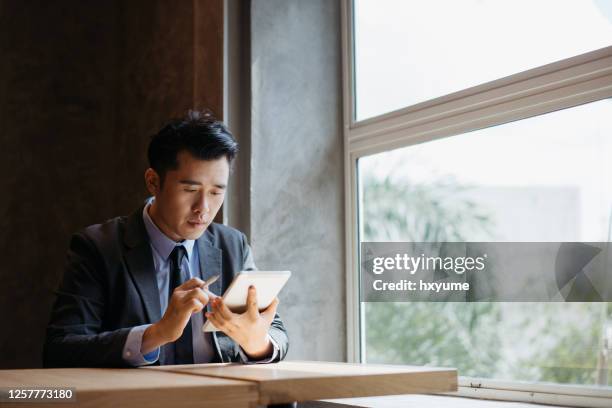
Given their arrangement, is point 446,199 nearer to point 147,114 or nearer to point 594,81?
point 594,81

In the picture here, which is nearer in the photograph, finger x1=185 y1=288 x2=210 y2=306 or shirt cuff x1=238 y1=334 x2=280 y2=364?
finger x1=185 y1=288 x2=210 y2=306

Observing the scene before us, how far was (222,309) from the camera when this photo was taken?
198cm

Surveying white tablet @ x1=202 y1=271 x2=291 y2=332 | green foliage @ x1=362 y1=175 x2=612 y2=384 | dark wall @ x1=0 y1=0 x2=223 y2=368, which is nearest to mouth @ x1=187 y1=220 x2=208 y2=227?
white tablet @ x1=202 y1=271 x2=291 y2=332

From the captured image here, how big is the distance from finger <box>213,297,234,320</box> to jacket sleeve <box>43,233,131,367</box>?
0.77 ft

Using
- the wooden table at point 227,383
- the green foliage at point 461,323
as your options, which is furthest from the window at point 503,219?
the wooden table at point 227,383

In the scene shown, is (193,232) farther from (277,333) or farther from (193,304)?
(193,304)

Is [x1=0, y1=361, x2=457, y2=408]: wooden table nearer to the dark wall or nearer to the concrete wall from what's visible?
the concrete wall

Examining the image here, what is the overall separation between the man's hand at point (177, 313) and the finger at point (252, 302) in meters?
0.12

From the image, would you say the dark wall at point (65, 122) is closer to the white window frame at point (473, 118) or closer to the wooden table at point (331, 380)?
the white window frame at point (473, 118)

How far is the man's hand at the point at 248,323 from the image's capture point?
1.99 metres

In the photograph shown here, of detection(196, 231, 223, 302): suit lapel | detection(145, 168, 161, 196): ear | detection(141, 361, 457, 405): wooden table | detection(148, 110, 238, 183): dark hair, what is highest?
detection(148, 110, 238, 183): dark hair

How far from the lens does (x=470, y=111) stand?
2.69 meters

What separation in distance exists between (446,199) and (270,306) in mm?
939

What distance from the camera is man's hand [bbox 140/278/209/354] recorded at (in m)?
1.91
